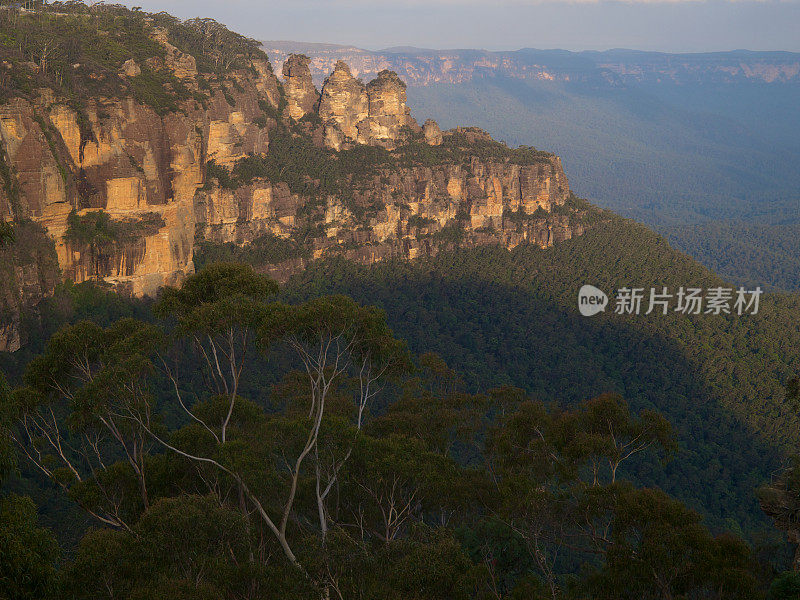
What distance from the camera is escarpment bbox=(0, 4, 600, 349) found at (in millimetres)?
36719

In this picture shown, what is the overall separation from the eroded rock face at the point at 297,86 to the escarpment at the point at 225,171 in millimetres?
118

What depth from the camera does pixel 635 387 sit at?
46.2 metres

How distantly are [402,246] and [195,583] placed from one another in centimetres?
4740

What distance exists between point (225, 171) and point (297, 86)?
13942 millimetres

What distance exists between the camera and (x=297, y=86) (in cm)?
6312

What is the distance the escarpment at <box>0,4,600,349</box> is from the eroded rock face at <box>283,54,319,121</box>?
0.39ft

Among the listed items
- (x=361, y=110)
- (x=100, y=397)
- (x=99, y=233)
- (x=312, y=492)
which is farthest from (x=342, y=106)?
(x=100, y=397)

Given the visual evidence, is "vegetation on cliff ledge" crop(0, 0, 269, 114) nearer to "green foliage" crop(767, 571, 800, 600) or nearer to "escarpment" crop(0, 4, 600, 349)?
"escarpment" crop(0, 4, 600, 349)

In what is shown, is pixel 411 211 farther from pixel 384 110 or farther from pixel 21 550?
pixel 21 550

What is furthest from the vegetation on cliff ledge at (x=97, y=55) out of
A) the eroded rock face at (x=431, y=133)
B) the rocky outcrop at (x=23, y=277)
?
the eroded rock face at (x=431, y=133)

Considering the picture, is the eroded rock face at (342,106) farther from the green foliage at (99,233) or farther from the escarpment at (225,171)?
the green foliage at (99,233)

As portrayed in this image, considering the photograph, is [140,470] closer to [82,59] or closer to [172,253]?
[172,253]

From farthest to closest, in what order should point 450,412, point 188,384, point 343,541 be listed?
point 188,384
point 450,412
point 343,541

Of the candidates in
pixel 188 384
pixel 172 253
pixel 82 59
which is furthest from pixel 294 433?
pixel 82 59
